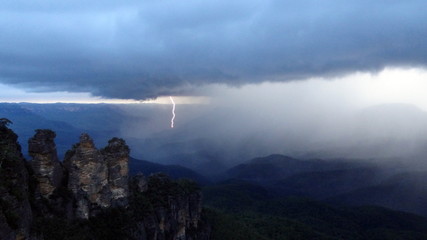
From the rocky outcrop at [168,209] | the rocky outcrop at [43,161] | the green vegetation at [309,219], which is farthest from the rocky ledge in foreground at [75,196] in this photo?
the green vegetation at [309,219]

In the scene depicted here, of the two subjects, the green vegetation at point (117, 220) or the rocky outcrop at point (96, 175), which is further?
the rocky outcrop at point (96, 175)

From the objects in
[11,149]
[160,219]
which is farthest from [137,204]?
[11,149]

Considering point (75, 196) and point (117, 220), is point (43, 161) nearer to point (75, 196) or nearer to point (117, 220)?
point (75, 196)

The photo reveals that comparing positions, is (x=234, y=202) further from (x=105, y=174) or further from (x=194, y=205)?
(x=105, y=174)

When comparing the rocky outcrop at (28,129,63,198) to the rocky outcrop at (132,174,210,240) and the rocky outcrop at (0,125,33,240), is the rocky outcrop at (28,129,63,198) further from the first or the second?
the rocky outcrop at (132,174,210,240)

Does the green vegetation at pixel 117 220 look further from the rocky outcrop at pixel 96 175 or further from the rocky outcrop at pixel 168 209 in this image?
the rocky outcrop at pixel 96 175

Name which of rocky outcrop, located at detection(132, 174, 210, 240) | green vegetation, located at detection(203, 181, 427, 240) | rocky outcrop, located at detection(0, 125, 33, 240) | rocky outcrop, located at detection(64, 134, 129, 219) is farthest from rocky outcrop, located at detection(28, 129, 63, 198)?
green vegetation, located at detection(203, 181, 427, 240)

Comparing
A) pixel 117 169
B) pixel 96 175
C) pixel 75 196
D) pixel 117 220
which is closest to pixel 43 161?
pixel 75 196

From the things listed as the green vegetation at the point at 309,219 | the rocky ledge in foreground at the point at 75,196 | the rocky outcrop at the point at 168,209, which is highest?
the rocky ledge in foreground at the point at 75,196
